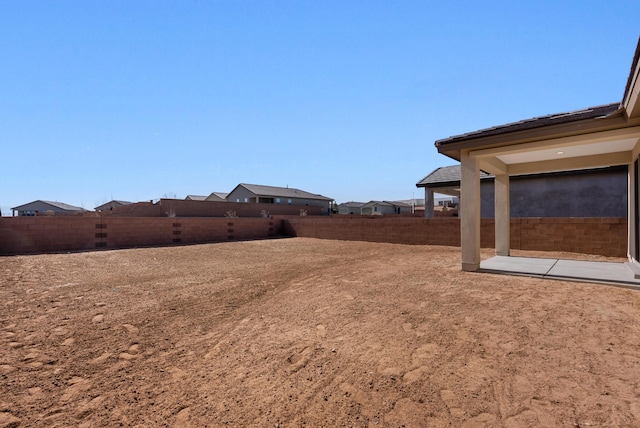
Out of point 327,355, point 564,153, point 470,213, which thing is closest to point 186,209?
point 470,213

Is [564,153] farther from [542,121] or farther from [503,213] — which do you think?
[503,213]

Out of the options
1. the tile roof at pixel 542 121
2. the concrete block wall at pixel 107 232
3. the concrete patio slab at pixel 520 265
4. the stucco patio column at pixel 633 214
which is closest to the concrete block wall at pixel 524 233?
the stucco patio column at pixel 633 214

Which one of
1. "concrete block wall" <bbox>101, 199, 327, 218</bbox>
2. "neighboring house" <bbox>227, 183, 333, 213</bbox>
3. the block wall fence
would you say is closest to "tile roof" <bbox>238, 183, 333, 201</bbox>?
"neighboring house" <bbox>227, 183, 333, 213</bbox>

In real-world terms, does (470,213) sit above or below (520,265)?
above

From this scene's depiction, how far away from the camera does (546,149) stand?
6883mm

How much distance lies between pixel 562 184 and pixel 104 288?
55.9 ft

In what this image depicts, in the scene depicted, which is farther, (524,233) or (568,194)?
(568,194)

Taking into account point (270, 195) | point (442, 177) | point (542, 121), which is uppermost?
point (270, 195)

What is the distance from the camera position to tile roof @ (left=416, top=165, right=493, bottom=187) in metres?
16.6

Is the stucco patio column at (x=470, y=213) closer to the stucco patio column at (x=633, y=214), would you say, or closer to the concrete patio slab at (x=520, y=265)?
the concrete patio slab at (x=520, y=265)

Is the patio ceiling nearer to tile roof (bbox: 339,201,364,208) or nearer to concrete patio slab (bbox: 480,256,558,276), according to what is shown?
concrete patio slab (bbox: 480,256,558,276)

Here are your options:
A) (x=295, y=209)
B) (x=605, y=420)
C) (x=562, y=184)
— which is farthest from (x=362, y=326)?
(x=295, y=209)

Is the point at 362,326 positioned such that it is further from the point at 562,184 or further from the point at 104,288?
the point at 562,184

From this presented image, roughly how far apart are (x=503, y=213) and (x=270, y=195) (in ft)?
116
